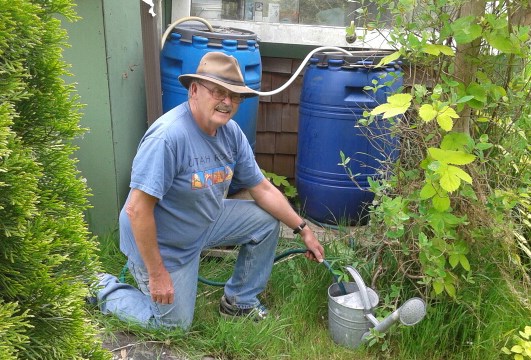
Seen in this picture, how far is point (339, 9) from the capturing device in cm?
383

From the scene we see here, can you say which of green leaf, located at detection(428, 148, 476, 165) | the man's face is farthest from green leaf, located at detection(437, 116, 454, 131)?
the man's face

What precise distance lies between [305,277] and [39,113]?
1744 mm

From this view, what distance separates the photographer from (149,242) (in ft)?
7.70

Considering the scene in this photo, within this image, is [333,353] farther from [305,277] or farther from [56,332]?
[56,332]

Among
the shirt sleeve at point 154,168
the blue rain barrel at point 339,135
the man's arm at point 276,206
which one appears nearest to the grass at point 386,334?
the man's arm at point 276,206

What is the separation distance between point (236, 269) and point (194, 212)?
426 mm

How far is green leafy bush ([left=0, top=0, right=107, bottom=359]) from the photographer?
1331 mm

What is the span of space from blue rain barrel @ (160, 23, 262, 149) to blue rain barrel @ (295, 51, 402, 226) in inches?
13.1

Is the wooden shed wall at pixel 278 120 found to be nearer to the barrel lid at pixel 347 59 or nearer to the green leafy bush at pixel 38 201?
the barrel lid at pixel 347 59

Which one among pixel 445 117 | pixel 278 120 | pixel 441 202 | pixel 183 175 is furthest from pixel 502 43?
pixel 278 120

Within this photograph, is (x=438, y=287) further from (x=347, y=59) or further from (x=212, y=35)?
(x=212, y=35)

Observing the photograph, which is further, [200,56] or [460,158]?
[200,56]

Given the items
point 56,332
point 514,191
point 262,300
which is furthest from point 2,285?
point 514,191

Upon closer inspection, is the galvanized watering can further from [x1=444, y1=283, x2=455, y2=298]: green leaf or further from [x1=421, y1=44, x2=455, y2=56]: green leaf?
[x1=421, y1=44, x2=455, y2=56]: green leaf
